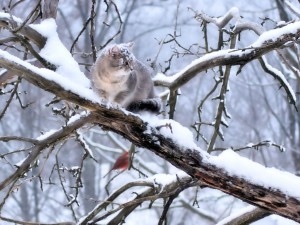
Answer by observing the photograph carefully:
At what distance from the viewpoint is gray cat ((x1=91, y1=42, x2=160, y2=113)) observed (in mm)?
2453

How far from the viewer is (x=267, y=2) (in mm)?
11195

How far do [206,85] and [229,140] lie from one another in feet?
3.86

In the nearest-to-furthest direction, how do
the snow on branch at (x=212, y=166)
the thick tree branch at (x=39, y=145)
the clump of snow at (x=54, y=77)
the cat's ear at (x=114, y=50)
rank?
the clump of snow at (x=54, y=77) < the snow on branch at (x=212, y=166) < the cat's ear at (x=114, y=50) < the thick tree branch at (x=39, y=145)

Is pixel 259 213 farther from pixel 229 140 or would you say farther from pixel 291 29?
pixel 229 140

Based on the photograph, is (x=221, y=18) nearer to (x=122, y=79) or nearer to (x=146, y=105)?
(x=146, y=105)

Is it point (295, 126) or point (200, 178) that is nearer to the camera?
point (200, 178)

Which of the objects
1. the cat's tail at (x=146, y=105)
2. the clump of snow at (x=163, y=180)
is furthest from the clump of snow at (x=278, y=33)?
the clump of snow at (x=163, y=180)

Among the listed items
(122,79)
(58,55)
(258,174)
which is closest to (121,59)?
(122,79)

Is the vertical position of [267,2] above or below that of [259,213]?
above

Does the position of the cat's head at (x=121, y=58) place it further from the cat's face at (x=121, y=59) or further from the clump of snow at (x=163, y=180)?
the clump of snow at (x=163, y=180)

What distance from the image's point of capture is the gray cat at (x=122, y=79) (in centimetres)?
245

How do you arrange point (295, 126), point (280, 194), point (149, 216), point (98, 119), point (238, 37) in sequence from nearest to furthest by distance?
point (280, 194), point (98, 119), point (238, 37), point (295, 126), point (149, 216)

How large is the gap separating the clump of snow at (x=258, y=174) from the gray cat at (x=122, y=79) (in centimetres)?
47

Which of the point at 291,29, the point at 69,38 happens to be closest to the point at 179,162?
the point at 291,29
